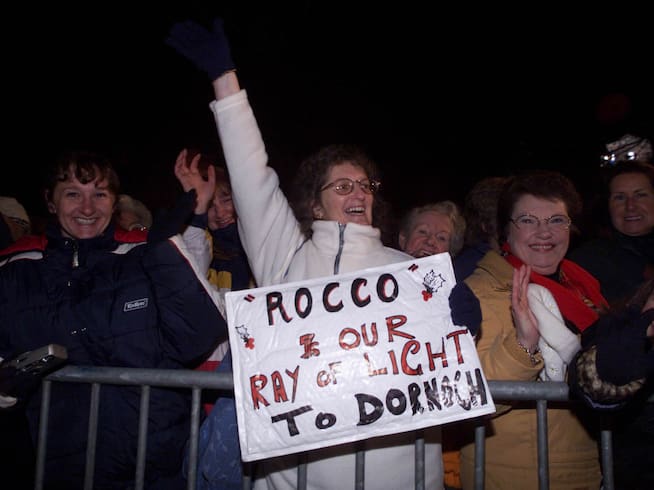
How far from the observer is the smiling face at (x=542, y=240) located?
2678 mm

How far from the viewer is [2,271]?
2.39 meters

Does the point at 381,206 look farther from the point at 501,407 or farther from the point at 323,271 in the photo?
the point at 501,407

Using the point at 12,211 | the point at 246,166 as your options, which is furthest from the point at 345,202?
the point at 12,211

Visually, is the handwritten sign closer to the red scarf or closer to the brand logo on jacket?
the brand logo on jacket

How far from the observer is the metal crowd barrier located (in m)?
1.99

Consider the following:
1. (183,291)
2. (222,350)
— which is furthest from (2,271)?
(222,350)

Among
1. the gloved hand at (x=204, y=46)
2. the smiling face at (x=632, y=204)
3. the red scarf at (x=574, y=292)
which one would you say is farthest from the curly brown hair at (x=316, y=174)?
the smiling face at (x=632, y=204)

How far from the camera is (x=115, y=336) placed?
2.33m

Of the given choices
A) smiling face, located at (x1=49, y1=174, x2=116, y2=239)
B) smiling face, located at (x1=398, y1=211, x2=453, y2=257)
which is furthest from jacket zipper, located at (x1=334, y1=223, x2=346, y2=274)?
smiling face, located at (x1=49, y1=174, x2=116, y2=239)

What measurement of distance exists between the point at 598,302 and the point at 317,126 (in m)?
10.4

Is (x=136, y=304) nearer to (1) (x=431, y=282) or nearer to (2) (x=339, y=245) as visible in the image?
(2) (x=339, y=245)

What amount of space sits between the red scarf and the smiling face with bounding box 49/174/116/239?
2.12 meters

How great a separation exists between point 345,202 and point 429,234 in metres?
1.14

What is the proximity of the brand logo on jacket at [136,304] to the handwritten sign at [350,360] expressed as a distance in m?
0.48
